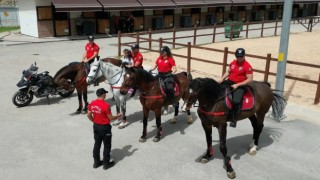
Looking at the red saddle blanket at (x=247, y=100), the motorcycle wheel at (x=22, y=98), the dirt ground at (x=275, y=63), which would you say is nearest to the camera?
the red saddle blanket at (x=247, y=100)

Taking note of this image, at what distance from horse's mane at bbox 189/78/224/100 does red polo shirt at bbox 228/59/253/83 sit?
22.1 inches

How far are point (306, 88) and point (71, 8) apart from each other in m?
→ 17.8

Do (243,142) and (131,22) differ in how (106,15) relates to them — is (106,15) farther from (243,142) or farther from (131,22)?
(243,142)

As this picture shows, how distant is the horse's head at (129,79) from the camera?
7043 mm

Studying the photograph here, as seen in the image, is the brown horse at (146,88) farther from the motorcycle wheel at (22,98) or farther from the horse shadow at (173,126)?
the motorcycle wheel at (22,98)

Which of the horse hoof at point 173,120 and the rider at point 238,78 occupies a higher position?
the rider at point 238,78

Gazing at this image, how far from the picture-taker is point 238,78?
6.63 metres

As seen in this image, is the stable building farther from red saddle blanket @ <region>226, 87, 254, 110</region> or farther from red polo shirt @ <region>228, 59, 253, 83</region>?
red saddle blanket @ <region>226, 87, 254, 110</region>

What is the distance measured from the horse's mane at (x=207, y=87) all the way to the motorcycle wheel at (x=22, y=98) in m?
6.58

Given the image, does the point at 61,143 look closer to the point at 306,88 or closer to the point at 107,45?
the point at 306,88

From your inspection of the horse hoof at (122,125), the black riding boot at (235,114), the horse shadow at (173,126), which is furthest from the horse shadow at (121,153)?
the black riding boot at (235,114)

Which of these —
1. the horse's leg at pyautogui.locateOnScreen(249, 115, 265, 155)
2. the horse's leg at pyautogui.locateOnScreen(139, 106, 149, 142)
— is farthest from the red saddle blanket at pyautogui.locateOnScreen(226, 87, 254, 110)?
the horse's leg at pyautogui.locateOnScreen(139, 106, 149, 142)

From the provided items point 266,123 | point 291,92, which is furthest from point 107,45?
point 266,123

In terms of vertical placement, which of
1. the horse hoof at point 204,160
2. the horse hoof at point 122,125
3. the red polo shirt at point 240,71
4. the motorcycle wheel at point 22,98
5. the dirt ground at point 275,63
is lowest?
the horse hoof at point 204,160
